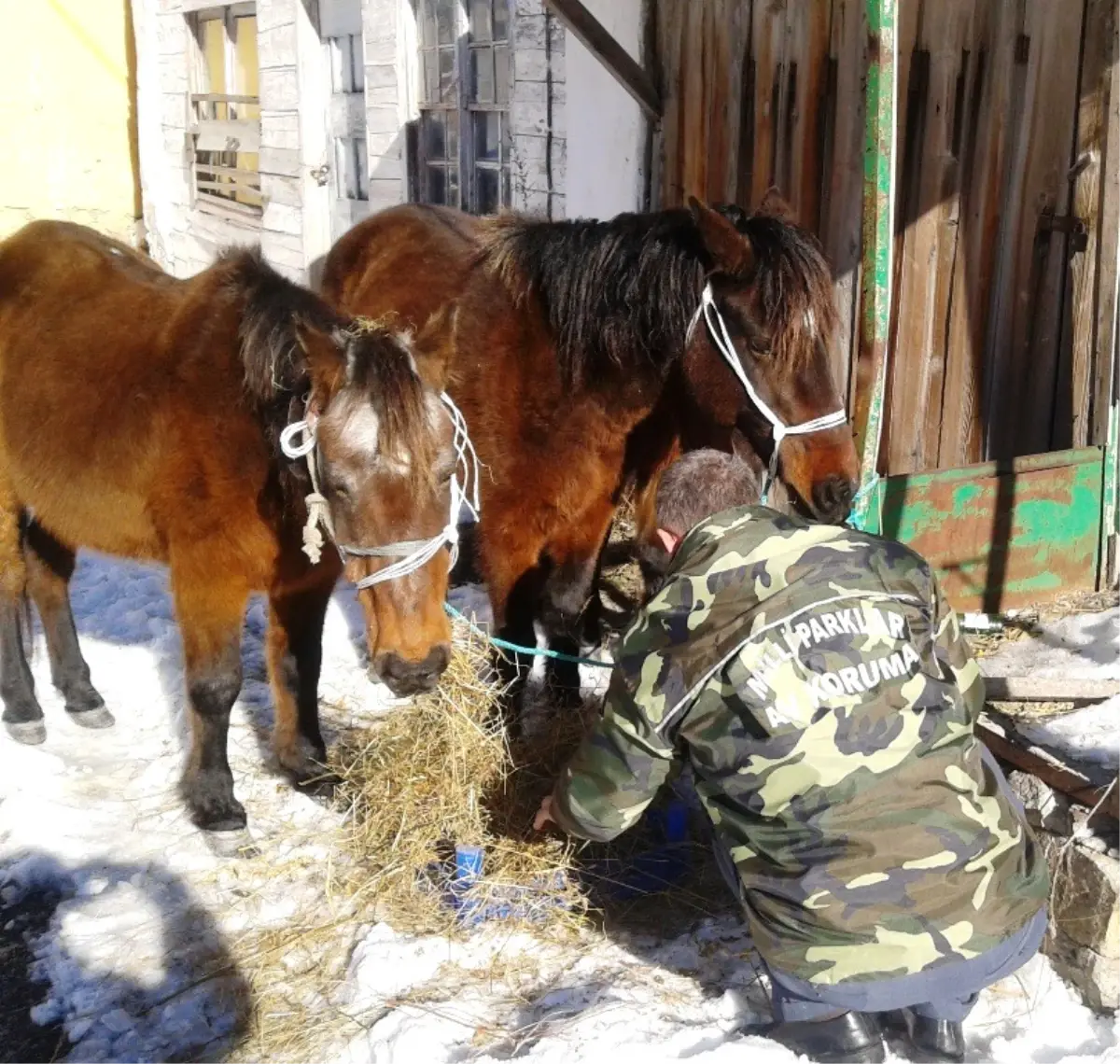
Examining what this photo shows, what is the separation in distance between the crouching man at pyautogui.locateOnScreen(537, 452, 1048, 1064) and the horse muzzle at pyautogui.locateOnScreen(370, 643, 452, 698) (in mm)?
610

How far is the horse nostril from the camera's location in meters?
3.29

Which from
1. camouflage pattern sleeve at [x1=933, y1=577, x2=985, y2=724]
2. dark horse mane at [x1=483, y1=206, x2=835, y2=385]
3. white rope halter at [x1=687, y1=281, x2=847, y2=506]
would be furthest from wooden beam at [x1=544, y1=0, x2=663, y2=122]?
camouflage pattern sleeve at [x1=933, y1=577, x2=985, y2=724]

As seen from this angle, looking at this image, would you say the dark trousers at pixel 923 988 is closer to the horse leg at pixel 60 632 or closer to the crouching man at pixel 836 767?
the crouching man at pixel 836 767

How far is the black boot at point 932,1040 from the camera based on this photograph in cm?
228

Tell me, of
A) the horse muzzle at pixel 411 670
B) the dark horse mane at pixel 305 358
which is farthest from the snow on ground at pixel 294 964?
the dark horse mane at pixel 305 358

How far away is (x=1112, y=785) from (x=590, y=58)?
210 inches

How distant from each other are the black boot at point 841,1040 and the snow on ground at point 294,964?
2.1 inches

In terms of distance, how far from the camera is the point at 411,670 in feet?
8.83

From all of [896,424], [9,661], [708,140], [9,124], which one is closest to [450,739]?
[9,661]

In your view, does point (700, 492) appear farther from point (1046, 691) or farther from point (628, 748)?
point (1046, 691)

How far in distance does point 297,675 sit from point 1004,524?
286 cm

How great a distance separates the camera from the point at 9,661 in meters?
4.29

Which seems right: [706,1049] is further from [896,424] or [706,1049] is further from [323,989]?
[896,424]

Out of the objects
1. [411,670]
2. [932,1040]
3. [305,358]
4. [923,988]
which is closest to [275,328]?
[305,358]
